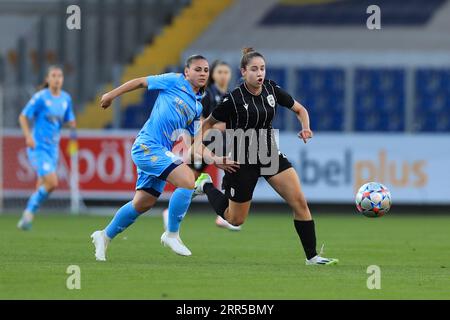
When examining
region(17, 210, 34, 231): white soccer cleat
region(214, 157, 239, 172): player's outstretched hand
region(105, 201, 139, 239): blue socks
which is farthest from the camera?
region(17, 210, 34, 231): white soccer cleat

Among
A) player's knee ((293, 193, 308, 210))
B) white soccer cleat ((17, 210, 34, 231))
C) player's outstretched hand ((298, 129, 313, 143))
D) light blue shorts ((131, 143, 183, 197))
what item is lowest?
white soccer cleat ((17, 210, 34, 231))

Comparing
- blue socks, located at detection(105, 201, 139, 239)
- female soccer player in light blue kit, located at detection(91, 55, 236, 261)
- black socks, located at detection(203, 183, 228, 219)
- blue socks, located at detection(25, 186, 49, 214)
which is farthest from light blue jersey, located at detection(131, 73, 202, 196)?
blue socks, located at detection(25, 186, 49, 214)

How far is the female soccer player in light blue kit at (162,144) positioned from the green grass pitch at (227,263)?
0.47 m

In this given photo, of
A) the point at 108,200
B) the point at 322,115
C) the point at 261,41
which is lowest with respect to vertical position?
the point at 108,200

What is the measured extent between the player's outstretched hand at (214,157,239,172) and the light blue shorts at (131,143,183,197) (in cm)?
58

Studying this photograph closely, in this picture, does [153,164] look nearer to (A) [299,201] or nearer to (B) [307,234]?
(A) [299,201]

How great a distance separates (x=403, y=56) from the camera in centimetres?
2495

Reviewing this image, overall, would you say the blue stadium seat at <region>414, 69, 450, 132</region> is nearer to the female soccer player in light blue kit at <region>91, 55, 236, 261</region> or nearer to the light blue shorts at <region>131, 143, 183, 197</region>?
the female soccer player in light blue kit at <region>91, 55, 236, 261</region>

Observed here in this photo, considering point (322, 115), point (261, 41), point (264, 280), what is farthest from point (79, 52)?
point (264, 280)

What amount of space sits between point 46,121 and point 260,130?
6.82 m

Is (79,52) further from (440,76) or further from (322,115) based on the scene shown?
(440,76)

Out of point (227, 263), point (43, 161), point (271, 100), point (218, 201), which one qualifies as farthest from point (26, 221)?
point (271, 100)

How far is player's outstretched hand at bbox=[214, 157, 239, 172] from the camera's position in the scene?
11.6 m
